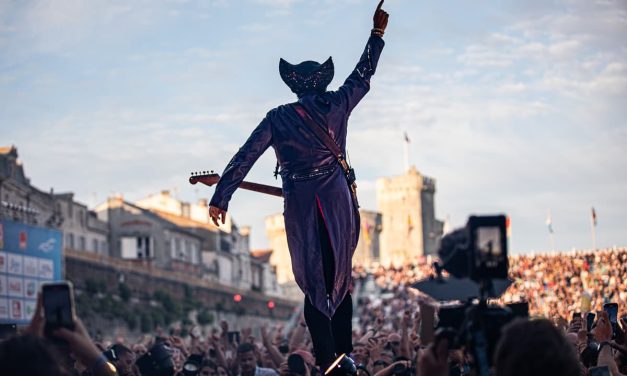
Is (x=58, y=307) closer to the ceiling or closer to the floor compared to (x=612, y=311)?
closer to the ceiling

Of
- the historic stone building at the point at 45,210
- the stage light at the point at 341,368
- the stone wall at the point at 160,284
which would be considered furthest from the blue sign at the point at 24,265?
the stage light at the point at 341,368

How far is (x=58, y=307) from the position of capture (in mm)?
4742

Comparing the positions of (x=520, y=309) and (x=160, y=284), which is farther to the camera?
(x=160, y=284)

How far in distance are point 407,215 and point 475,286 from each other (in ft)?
500

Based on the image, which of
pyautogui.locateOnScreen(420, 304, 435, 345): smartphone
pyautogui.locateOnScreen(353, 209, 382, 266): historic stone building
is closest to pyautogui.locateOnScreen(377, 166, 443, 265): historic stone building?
pyautogui.locateOnScreen(353, 209, 382, 266): historic stone building

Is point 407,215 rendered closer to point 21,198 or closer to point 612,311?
point 21,198

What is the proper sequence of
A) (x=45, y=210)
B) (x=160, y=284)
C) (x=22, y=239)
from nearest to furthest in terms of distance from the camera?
(x=22, y=239) → (x=45, y=210) → (x=160, y=284)

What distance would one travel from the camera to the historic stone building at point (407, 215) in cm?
15650

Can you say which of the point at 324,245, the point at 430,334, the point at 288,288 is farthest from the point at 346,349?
the point at 288,288

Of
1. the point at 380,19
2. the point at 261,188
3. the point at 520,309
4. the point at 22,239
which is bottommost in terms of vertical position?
the point at 520,309

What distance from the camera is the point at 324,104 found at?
838 cm

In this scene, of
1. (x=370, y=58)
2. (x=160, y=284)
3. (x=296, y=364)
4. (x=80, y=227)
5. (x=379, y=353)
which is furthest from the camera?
(x=80, y=227)

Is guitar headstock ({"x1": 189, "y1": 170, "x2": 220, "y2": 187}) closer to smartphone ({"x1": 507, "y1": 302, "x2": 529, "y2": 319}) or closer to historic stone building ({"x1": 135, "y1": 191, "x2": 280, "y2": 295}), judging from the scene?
smartphone ({"x1": 507, "y1": 302, "x2": 529, "y2": 319})

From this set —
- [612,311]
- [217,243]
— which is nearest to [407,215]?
[217,243]
